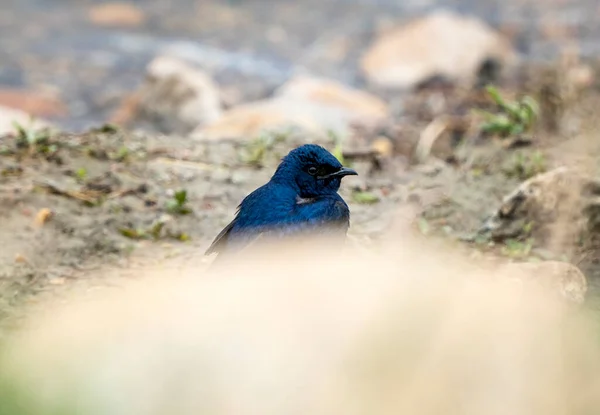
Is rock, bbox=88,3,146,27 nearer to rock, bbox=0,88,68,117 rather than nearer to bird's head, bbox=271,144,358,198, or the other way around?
rock, bbox=0,88,68,117

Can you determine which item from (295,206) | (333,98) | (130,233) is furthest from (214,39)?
(295,206)

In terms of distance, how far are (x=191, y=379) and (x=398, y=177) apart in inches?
186

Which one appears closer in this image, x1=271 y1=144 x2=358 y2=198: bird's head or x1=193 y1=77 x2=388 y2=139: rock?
x1=271 y1=144 x2=358 y2=198: bird's head

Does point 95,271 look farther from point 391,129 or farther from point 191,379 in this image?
point 391,129

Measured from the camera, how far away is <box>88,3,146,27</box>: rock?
15.7 metres

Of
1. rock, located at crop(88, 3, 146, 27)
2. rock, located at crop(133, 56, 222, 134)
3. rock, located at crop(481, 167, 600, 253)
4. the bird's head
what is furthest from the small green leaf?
rock, located at crop(88, 3, 146, 27)

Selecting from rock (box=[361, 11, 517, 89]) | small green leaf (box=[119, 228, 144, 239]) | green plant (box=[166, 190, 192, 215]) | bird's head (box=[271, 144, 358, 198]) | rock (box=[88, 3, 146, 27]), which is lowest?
small green leaf (box=[119, 228, 144, 239])

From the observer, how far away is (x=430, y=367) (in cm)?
150

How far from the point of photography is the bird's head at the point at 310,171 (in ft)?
13.2

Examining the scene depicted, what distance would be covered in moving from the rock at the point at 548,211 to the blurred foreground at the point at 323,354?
3121 mm

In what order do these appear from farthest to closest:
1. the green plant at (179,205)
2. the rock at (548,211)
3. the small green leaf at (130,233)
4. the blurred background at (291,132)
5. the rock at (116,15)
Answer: the rock at (116,15), the green plant at (179,205), the small green leaf at (130,233), the blurred background at (291,132), the rock at (548,211)

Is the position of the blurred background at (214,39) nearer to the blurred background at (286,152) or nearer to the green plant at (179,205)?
the blurred background at (286,152)

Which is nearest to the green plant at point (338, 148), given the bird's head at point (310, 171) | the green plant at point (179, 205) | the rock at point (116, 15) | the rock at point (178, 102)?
the green plant at point (179, 205)

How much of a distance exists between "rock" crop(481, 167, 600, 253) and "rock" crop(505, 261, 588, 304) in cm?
57
